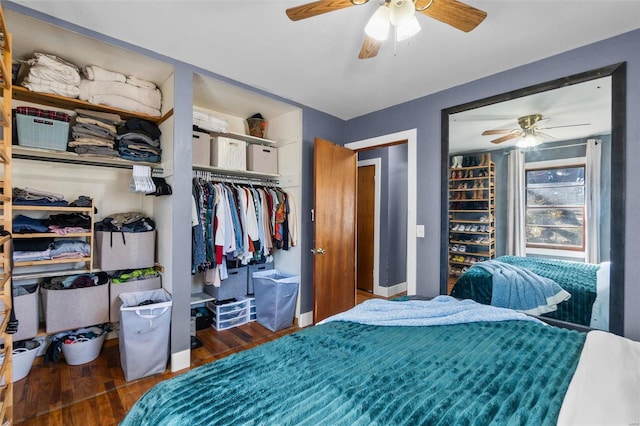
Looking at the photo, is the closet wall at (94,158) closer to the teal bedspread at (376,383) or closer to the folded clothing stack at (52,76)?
the folded clothing stack at (52,76)

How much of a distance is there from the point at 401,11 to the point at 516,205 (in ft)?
5.81

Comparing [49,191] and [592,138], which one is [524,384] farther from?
[49,191]

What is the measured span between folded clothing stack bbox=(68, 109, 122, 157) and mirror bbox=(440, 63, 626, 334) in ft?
9.26

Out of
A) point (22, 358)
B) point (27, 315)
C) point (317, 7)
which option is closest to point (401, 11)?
point (317, 7)

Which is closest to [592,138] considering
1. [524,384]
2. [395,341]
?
[524,384]

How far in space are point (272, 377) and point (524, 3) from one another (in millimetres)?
2251

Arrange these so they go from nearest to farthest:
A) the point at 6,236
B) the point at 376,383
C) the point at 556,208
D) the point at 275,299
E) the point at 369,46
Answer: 1. the point at 376,383
2. the point at 6,236
3. the point at 369,46
4. the point at 556,208
5. the point at 275,299

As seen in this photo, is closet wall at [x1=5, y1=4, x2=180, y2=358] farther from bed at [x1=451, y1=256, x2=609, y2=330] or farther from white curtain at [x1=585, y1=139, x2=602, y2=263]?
white curtain at [x1=585, y1=139, x2=602, y2=263]

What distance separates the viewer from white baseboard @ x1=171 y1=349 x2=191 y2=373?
2203 mm

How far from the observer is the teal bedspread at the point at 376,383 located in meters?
0.81

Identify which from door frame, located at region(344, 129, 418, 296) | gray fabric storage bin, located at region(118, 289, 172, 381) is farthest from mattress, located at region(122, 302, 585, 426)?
door frame, located at region(344, 129, 418, 296)

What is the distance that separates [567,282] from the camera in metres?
2.04

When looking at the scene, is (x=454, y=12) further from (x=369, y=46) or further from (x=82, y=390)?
(x=82, y=390)

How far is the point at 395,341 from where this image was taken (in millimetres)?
1303
